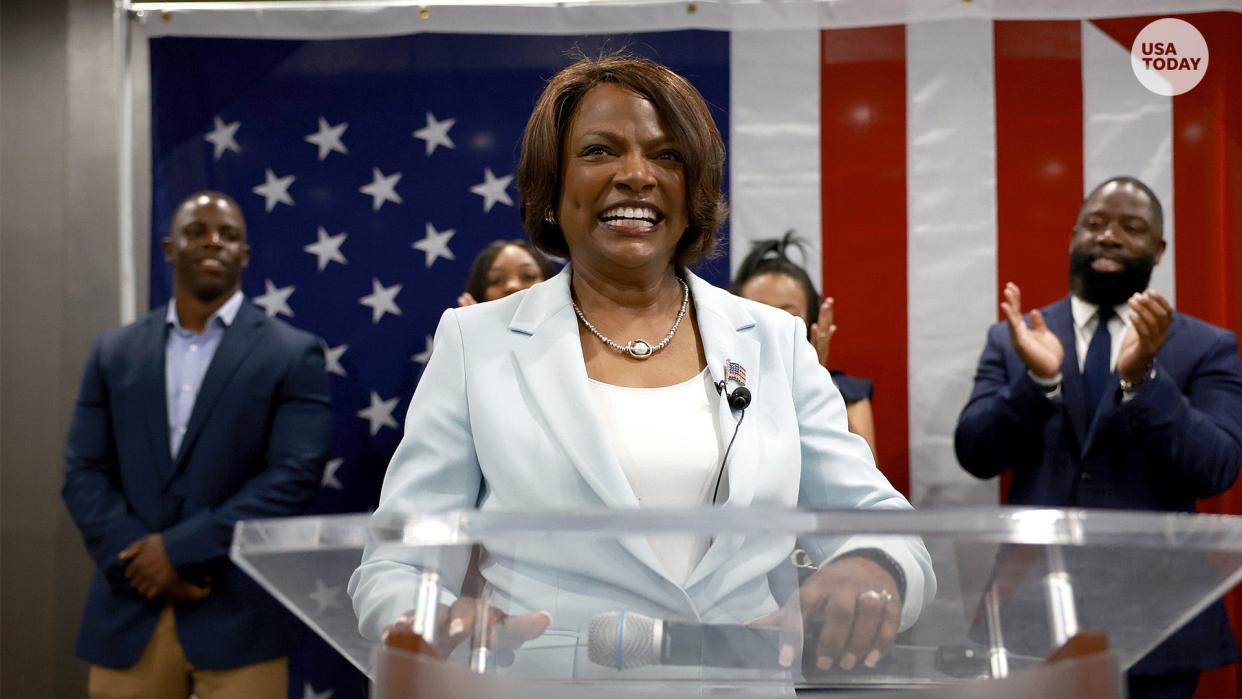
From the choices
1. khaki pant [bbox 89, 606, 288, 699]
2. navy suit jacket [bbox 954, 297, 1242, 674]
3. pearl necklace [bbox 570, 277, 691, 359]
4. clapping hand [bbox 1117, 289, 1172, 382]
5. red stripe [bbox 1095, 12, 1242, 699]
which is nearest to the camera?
pearl necklace [bbox 570, 277, 691, 359]

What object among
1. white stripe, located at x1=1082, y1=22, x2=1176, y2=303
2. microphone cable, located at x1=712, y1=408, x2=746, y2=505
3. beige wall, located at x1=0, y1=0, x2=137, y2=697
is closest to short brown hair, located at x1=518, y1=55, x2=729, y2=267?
microphone cable, located at x1=712, y1=408, x2=746, y2=505

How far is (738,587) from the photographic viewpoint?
1.01m

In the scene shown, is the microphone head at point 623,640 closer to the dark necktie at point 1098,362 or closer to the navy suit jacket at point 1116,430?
the navy suit jacket at point 1116,430

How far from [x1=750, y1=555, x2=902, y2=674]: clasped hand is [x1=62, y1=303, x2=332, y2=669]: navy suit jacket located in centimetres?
283

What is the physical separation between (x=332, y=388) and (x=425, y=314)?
1.34 ft

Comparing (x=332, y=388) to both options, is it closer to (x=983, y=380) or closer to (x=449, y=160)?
(x=449, y=160)

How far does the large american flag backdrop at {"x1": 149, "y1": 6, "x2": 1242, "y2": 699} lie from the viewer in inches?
153

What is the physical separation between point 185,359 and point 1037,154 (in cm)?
275

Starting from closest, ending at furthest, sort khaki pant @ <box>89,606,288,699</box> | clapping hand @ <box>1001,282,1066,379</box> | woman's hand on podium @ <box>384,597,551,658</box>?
woman's hand on podium @ <box>384,597,551,658</box> → clapping hand @ <box>1001,282,1066,379</box> → khaki pant @ <box>89,606,288,699</box>

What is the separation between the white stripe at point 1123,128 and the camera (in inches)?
151

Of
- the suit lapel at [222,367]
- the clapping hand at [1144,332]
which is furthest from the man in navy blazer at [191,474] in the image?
the clapping hand at [1144,332]

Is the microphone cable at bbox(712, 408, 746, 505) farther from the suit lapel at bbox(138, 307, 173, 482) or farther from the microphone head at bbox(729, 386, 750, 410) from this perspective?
the suit lapel at bbox(138, 307, 173, 482)

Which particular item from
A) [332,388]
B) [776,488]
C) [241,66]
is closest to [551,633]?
[776,488]

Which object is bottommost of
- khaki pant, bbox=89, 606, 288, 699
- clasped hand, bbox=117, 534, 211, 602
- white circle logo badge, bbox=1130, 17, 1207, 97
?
khaki pant, bbox=89, 606, 288, 699
